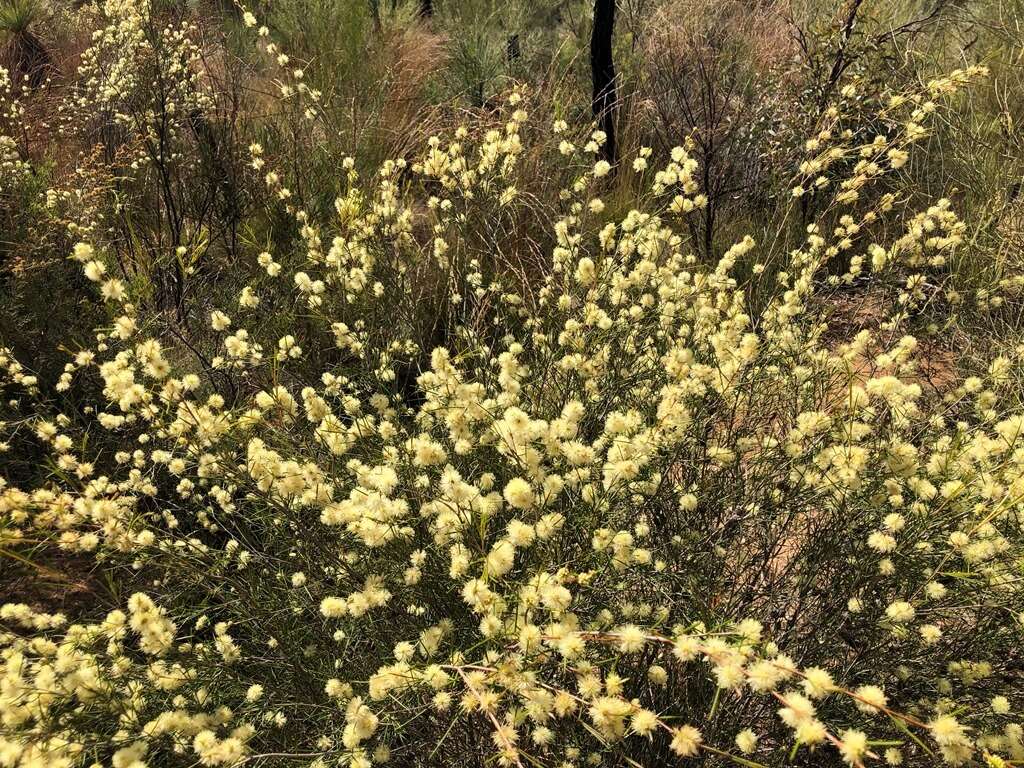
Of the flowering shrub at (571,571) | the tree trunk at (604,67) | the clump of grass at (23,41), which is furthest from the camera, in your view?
the clump of grass at (23,41)

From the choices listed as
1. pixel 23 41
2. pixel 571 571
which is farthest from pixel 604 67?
pixel 23 41

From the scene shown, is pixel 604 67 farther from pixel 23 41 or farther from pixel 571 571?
pixel 23 41

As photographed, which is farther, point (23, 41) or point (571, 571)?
point (23, 41)

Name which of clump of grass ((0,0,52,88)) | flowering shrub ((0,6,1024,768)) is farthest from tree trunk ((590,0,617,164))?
clump of grass ((0,0,52,88))

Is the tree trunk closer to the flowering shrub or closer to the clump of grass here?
the flowering shrub

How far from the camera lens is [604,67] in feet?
14.0

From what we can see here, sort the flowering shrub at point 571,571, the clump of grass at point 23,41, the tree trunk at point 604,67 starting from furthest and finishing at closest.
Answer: the clump of grass at point 23,41 < the tree trunk at point 604,67 < the flowering shrub at point 571,571

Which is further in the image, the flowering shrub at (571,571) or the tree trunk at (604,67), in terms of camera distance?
the tree trunk at (604,67)

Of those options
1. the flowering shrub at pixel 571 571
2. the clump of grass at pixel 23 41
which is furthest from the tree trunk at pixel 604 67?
the clump of grass at pixel 23 41

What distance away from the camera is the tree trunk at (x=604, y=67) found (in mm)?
3998

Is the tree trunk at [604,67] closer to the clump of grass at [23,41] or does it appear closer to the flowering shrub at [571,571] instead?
the flowering shrub at [571,571]

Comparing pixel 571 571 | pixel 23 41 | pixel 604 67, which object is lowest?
pixel 571 571

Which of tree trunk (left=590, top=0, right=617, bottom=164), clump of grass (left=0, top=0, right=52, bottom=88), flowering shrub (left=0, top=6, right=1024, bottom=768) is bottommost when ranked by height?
flowering shrub (left=0, top=6, right=1024, bottom=768)

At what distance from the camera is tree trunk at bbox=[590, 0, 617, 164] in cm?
400
